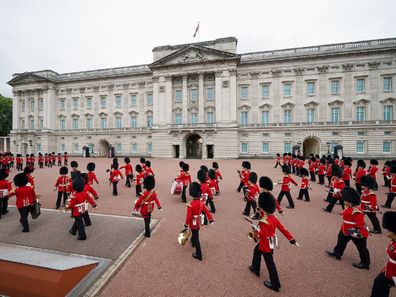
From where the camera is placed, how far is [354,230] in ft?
13.6

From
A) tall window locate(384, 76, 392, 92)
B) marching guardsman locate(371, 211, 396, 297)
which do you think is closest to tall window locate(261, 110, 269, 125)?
tall window locate(384, 76, 392, 92)

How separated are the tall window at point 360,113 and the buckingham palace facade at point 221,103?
134 millimetres

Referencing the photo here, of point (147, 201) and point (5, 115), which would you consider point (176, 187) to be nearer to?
point (147, 201)

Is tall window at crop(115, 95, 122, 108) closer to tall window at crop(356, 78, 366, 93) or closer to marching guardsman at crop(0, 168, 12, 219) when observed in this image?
marching guardsman at crop(0, 168, 12, 219)

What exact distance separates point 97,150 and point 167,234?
41021 mm

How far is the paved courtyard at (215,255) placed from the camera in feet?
12.0

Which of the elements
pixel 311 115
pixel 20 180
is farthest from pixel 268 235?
pixel 311 115

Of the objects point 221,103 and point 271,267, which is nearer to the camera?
point 271,267

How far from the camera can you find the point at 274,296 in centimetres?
A: 346

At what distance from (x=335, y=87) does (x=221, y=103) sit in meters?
18.9

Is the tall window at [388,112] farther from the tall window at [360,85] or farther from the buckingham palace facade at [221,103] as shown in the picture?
the tall window at [360,85]

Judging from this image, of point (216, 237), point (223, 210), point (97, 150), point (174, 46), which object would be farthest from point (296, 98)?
point (97, 150)

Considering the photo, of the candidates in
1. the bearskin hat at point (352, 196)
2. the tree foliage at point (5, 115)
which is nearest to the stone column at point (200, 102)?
the bearskin hat at point (352, 196)

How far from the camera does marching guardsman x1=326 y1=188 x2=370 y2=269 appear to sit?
13.6 feet
